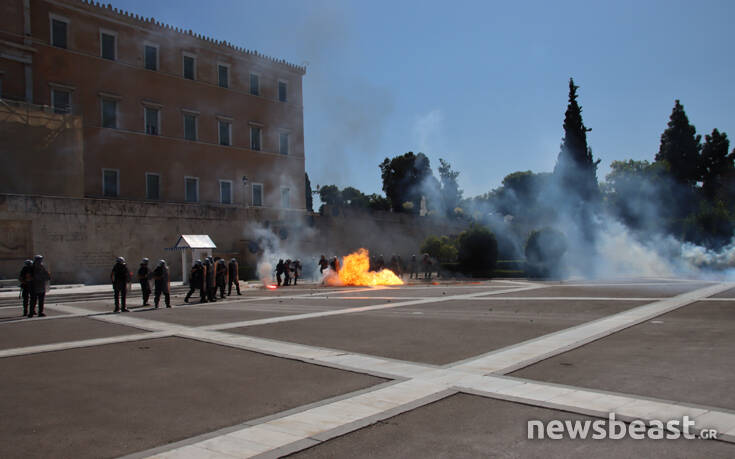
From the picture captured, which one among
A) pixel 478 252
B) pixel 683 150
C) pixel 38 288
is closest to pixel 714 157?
pixel 683 150

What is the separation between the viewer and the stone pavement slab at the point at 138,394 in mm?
4930

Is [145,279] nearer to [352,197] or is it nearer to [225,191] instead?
[225,191]

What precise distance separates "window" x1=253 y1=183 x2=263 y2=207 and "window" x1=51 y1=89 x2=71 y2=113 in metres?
14.0

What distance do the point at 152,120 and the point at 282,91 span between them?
38.1 ft

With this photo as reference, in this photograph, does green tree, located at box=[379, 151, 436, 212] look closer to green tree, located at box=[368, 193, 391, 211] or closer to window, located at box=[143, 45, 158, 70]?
green tree, located at box=[368, 193, 391, 211]

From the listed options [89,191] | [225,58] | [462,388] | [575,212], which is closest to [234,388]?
[462,388]

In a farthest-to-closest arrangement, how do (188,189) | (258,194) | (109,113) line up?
(258,194), (188,189), (109,113)

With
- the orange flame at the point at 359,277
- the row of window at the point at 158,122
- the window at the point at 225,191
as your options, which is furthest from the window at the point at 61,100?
the orange flame at the point at 359,277

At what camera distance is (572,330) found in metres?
10.6

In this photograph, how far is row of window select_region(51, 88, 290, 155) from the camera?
3316cm

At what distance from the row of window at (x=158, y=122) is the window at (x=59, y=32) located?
2.80 metres

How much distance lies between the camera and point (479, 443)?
457 cm

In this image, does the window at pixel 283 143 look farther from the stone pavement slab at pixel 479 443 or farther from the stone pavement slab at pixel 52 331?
the stone pavement slab at pixel 479 443

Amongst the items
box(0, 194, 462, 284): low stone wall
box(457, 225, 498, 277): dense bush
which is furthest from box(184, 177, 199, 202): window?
box(457, 225, 498, 277): dense bush
